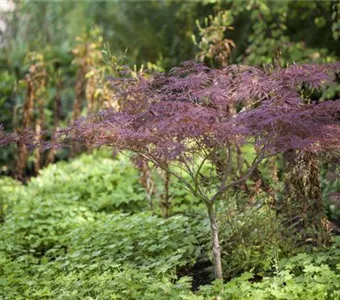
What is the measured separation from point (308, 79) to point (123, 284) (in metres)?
1.65

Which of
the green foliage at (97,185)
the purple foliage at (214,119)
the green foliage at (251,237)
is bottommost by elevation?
the green foliage at (97,185)

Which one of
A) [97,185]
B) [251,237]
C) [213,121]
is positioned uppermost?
[213,121]

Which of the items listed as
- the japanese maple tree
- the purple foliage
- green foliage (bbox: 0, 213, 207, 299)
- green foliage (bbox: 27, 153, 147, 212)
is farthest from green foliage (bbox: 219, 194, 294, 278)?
green foliage (bbox: 27, 153, 147, 212)

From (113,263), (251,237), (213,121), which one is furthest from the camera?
(251,237)

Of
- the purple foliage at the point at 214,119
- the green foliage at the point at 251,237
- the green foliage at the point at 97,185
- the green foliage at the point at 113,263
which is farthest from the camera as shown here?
the green foliage at the point at 97,185

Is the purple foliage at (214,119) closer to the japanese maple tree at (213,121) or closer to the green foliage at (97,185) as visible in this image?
the japanese maple tree at (213,121)

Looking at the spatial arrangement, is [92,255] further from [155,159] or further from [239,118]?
[239,118]

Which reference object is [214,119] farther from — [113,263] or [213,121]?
[113,263]

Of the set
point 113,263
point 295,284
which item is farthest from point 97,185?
point 295,284

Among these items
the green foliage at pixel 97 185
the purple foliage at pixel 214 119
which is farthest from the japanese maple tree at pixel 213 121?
the green foliage at pixel 97 185

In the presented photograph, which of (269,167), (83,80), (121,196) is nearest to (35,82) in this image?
(83,80)

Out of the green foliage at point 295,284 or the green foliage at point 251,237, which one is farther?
the green foliage at point 251,237

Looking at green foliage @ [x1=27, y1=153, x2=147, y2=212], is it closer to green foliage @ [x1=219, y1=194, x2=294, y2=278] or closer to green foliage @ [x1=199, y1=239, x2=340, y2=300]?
green foliage @ [x1=219, y1=194, x2=294, y2=278]

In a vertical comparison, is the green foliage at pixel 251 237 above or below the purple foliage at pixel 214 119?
below
